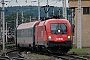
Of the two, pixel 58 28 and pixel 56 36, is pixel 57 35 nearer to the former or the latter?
pixel 56 36

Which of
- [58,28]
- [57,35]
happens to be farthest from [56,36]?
[58,28]

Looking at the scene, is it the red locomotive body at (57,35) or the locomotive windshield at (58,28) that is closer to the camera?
the red locomotive body at (57,35)

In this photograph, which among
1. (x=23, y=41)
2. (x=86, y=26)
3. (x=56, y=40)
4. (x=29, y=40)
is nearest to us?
(x=56, y=40)

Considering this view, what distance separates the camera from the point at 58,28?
2686 cm

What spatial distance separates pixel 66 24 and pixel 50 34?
1500mm

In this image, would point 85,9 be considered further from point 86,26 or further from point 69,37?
point 69,37

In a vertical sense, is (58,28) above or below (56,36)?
above

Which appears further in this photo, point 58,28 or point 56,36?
point 58,28

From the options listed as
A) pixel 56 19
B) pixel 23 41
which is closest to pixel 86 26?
pixel 23 41

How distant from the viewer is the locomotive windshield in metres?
26.8

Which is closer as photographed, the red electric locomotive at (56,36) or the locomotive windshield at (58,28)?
the red electric locomotive at (56,36)

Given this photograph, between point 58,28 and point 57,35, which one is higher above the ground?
point 58,28

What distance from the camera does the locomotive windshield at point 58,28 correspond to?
87.8 ft

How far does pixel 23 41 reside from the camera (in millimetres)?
38844
